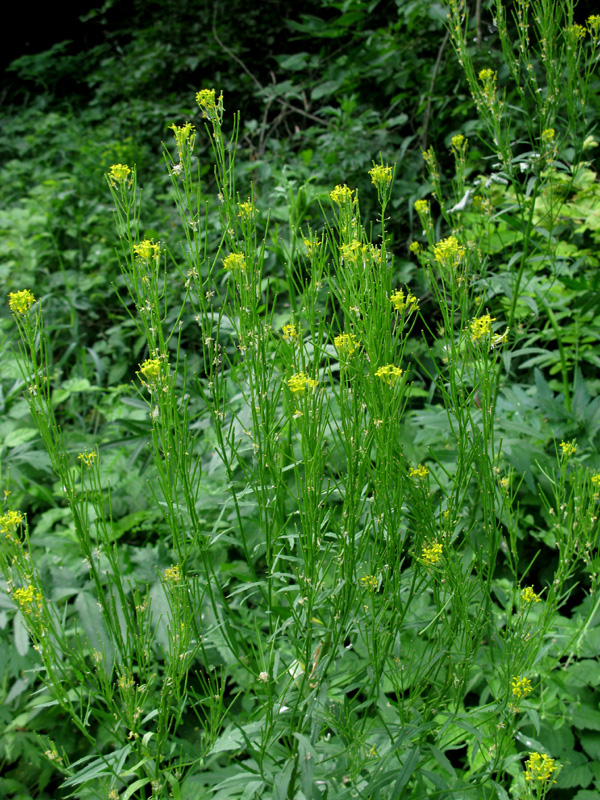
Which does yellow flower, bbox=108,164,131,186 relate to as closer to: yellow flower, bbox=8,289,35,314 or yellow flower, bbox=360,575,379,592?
yellow flower, bbox=8,289,35,314

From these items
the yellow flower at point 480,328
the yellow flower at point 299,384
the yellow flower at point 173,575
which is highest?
the yellow flower at point 299,384

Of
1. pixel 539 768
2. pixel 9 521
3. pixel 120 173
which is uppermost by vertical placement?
pixel 120 173

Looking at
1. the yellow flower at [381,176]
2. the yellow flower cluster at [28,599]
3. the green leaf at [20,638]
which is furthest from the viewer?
the green leaf at [20,638]

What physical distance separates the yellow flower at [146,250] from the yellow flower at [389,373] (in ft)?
1.59

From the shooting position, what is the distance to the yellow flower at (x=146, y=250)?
1150 mm

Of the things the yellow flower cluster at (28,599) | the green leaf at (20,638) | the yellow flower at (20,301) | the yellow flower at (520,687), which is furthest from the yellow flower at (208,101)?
the green leaf at (20,638)

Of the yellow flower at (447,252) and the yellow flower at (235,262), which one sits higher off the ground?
the yellow flower at (235,262)

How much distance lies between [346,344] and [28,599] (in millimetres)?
751

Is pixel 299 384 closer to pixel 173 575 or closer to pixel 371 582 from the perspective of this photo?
pixel 371 582

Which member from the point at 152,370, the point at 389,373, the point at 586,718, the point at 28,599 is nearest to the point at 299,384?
the point at 389,373

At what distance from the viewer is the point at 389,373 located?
1060 mm

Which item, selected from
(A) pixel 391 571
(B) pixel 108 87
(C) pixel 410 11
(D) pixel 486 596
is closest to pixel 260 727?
(A) pixel 391 571

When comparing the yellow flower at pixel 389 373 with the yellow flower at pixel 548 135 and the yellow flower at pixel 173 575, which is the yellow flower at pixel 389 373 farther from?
the yellow flower at pixel 548 135

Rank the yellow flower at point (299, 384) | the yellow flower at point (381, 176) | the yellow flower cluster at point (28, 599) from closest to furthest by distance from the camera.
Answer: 1. the yellow flower at point (299, 384)
2. the yellow flower cluster at point (28, 599)
3. the yellow flower at point (381, 176)
